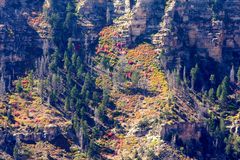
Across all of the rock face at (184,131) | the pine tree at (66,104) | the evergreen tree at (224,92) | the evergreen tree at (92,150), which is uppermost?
the evergreen tree at (224,92)

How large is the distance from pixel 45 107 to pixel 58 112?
419cm

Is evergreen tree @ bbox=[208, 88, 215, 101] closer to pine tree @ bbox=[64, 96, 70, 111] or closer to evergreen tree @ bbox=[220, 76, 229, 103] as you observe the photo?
evergreen tree @ bbox=[220, 76, 229, 103]

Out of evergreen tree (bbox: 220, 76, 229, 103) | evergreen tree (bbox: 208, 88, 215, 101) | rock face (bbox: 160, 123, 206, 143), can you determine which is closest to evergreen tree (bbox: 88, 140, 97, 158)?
rock face (bbox: 160, 123, 206, 143)

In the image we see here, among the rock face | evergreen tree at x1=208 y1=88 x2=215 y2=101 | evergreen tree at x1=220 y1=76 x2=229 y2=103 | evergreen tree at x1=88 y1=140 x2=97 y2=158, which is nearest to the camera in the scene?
evergreen tree at x1=88 y1=140 x2=97 y2=158

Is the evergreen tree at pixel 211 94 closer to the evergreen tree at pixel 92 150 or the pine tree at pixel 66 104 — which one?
the evergreen tree at pixel 92 150

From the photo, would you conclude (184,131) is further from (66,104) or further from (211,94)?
(66,104)

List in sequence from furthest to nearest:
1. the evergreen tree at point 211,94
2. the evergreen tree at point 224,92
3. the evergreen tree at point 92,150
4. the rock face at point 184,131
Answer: the evergreen tree at point 211,94 < the evergreen tree at point 224,92 < the rock face at point 184,131 < the evergreen tree at point 92,150

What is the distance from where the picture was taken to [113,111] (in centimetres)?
19938

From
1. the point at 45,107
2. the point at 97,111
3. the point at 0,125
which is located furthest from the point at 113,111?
the point at 0,125

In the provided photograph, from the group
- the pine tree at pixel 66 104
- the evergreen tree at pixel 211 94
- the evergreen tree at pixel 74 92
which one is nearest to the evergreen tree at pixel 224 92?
the evergreen tree at pixel 211 94

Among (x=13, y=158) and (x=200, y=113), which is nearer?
(x=13, y=158)

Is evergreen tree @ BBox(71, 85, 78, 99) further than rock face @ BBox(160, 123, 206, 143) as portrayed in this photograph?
Yes

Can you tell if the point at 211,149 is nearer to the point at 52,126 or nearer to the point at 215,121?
the point at 215,121

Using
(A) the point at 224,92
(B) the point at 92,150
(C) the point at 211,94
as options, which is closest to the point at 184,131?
(C) the point at 211,94
